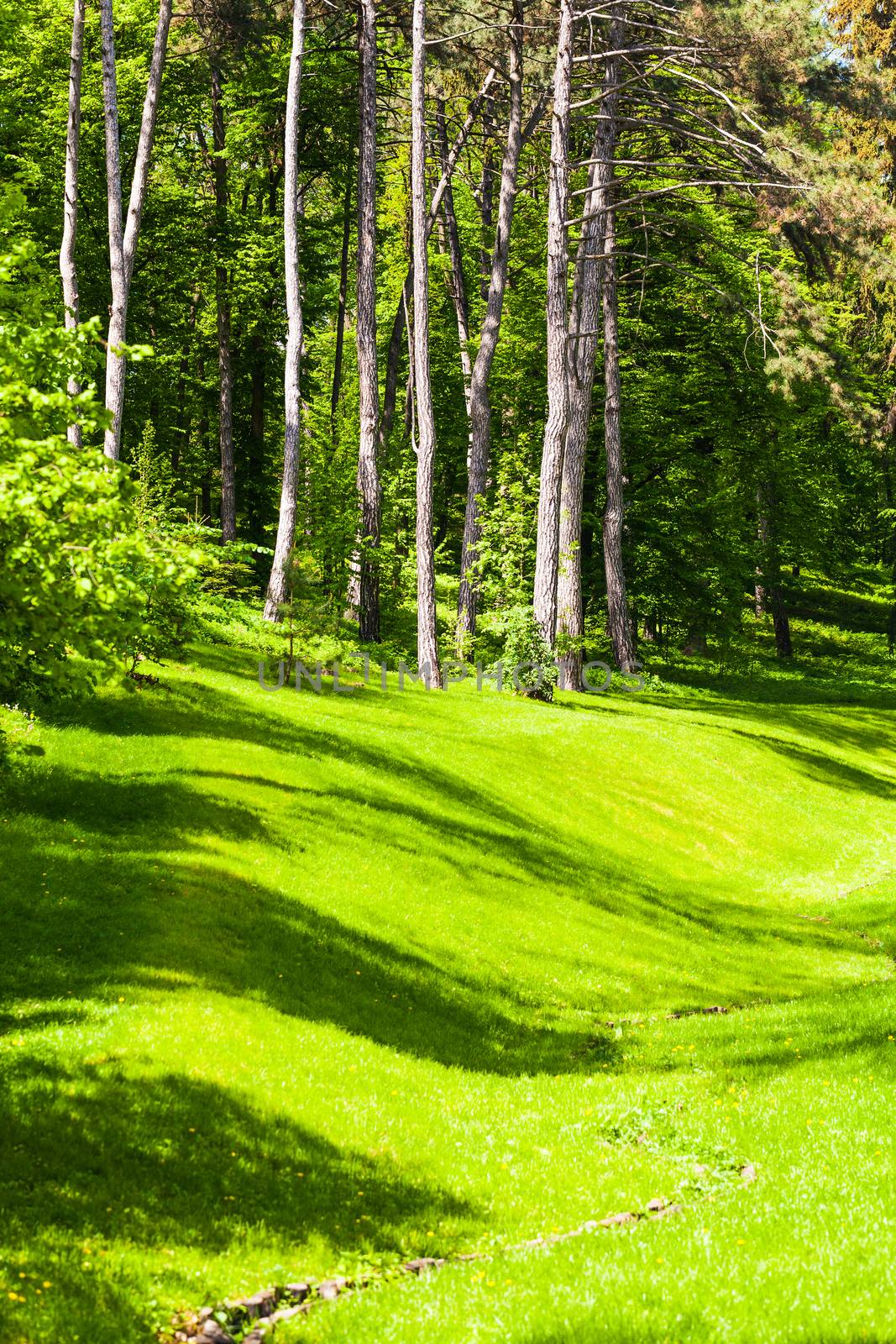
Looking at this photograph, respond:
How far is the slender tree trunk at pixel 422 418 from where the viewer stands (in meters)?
30.2

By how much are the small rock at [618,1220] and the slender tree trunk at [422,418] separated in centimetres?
2201

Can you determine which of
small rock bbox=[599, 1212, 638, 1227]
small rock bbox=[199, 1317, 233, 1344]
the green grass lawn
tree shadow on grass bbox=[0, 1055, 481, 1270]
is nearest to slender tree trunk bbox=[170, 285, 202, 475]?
the green grass lawn

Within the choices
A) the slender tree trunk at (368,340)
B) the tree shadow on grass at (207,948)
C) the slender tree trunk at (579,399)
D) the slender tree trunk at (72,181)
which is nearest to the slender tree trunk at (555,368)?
the slender tree trunk at (579,399)

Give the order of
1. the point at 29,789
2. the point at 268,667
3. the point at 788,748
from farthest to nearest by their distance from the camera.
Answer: the point at 788,748 < the point at 268,667 < the point at 29,789

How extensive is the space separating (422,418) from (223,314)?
13.2 m

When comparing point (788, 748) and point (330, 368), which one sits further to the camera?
point (330, 368)

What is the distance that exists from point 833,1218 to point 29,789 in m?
11.8

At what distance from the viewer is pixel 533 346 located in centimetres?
4247

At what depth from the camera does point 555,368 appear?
31.0 meters

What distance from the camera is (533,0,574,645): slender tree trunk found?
99.8 ft

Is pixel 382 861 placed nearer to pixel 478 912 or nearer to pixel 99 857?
pixel 478 912

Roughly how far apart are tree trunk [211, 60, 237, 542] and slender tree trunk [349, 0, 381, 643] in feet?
27.0

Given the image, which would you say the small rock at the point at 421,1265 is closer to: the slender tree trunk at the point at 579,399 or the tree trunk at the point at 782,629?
the slender tree trunk at the point at 579,399

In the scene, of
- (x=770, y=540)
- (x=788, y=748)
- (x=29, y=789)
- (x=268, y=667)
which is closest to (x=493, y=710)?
(x=268, y=667)
